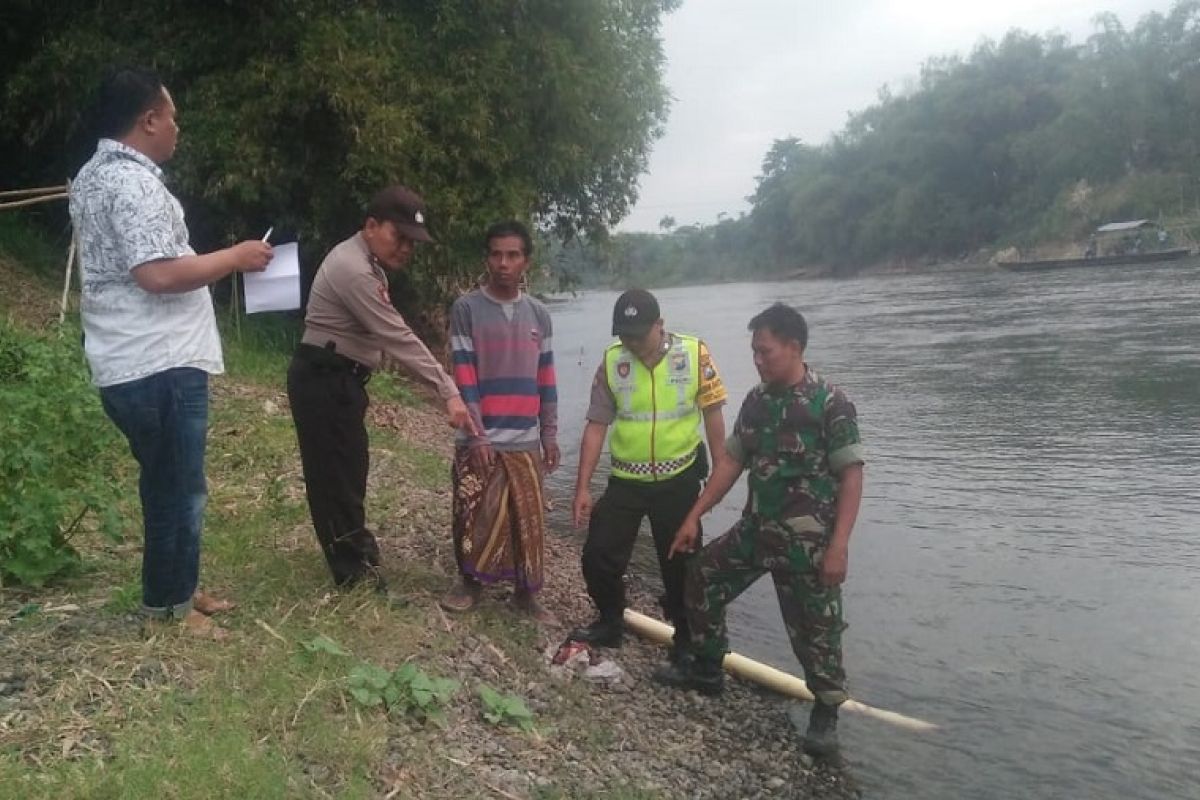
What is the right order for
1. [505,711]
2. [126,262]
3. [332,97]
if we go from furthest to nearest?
[332,97], [505,711], [126,262]

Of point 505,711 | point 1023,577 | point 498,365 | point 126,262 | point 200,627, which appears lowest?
point 1023,577

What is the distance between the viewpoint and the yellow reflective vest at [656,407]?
4973mm

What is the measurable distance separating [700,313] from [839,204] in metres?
45.2

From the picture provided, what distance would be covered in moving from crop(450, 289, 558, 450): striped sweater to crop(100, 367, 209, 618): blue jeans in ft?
4.73

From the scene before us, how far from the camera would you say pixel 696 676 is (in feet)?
16.9

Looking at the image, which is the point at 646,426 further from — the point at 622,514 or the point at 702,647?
the point at 702,647

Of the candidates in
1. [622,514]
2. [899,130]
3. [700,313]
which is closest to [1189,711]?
[622,514]

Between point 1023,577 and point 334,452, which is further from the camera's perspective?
point 1023,577

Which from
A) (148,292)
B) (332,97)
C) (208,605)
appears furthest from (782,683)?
(332,97)

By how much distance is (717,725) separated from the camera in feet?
16.2

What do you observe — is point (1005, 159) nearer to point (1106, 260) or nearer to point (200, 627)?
point (1106, 260)

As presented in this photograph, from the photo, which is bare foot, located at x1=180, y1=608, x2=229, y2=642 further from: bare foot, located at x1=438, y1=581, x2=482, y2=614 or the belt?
bare foot, located at x1=438, y1=581, x2=482, y2=614

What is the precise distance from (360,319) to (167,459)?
1.10 meters

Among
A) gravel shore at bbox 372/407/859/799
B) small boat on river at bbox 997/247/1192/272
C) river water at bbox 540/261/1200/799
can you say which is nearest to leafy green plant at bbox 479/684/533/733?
gravel shore at bbox 372/407/859/799
